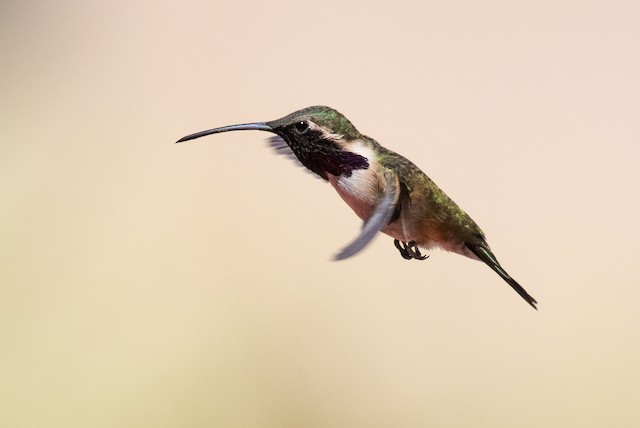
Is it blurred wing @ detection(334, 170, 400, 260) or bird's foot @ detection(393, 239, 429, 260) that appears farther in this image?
bird's foot @ detection(393, 239, 429, 260)

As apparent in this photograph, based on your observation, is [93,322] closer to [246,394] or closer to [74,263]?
[74,263]

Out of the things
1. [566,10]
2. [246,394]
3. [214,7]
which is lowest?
[246,394]

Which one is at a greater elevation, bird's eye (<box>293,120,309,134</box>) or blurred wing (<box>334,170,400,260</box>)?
bird's eye (<box>293,120,309,134</box>)

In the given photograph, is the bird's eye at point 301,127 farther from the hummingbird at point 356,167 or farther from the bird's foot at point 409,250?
the bird's foot at point 409,250

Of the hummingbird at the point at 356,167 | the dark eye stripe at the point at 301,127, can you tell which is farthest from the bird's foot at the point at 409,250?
the dark eye stripe at the point at 301,127

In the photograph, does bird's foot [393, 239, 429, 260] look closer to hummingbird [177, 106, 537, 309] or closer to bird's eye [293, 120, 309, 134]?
hummingbird [177, 106, 537, 309]

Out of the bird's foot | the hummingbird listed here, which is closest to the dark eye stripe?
the hummingbird

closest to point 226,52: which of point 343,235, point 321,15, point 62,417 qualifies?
point 321,15

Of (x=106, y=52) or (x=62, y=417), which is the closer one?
(x=62, y=417)
